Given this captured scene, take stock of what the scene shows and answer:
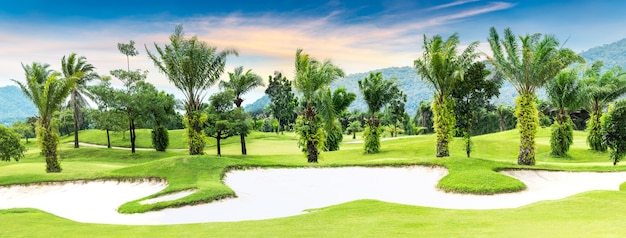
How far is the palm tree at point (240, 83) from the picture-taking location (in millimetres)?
57709

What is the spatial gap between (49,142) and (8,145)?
395 inches

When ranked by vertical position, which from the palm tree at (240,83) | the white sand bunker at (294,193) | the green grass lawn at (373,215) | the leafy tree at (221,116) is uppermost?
the palm tree at (240,83)

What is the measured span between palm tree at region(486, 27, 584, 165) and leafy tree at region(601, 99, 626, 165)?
5151 mm

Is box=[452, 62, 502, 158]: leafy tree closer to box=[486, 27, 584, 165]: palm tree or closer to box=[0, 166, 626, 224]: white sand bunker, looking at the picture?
box=[486, 27, 584, 165]: palm tree

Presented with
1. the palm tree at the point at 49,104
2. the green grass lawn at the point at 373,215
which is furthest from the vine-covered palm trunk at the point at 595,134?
the palm tree at the point at 49,104

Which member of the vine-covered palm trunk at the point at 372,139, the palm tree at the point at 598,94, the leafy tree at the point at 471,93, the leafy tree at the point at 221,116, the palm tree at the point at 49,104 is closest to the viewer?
the palm tree at the point at 49,104

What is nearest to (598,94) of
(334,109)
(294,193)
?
(334,109)

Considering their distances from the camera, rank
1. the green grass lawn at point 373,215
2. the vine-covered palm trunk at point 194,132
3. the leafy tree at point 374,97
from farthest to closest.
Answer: the leafy tree at point 374,97 < the vine-covered palm trunk at point 194,132 < the green grass lawn at point 373,215

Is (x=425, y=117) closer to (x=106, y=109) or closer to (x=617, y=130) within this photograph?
(x=106, y=109)

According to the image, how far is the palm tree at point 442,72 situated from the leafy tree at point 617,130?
36.1 feet

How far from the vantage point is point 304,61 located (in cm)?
3559

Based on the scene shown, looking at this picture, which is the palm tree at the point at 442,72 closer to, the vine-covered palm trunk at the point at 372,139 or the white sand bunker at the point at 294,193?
the white sand bunker at the point at 294,193

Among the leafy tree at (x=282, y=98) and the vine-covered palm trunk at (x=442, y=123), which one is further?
the leafy tree at (x=282, y=98)

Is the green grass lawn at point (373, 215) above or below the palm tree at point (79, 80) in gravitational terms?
below
